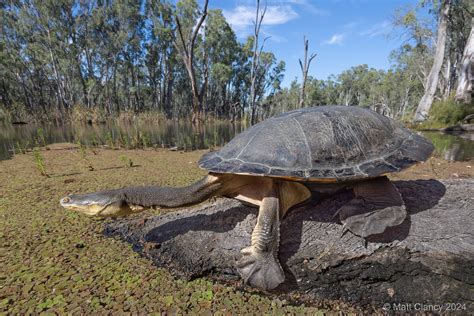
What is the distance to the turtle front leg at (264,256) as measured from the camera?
1813 millimetres

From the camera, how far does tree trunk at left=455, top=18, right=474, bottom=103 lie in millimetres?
14234

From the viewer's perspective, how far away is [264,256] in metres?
1.88

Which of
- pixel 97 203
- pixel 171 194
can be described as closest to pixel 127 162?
pixel 97 203

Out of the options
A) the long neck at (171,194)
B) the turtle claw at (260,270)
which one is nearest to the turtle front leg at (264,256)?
the turtle claw at (260,270)

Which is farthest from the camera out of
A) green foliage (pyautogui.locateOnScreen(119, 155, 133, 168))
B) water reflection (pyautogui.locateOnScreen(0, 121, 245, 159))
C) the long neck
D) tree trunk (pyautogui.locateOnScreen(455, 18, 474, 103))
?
tree trunk (pyautogui.locateOnScreen(455, 18, 474, 103))

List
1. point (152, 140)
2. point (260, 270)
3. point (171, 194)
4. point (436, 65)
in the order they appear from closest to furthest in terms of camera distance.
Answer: point (260, 270)
point (171, 194)
point (152, 140)
point (436, 65)

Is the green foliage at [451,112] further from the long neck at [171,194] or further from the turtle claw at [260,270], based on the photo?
the long neck at [171,194]

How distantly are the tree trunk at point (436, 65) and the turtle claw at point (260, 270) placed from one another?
67.2 feet

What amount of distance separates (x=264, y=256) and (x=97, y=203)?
1.42 metres

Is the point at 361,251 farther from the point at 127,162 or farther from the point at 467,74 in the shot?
the point at 467,74

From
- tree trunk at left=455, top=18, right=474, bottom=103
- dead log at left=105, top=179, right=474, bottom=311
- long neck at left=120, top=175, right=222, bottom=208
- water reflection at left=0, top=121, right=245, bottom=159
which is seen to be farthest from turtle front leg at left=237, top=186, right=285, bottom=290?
tree trunk at left=455, top=18, right=474, bottom=103

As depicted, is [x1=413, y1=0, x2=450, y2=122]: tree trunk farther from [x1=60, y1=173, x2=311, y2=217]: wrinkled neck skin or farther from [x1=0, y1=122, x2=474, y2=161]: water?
[x1=60, y1=173, x2=311, y2=217]: wrinkled neck skin

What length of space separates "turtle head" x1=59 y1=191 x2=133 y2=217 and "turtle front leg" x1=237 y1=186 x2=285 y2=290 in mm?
1113

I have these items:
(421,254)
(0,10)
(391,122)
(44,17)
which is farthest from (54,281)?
(0,10)
